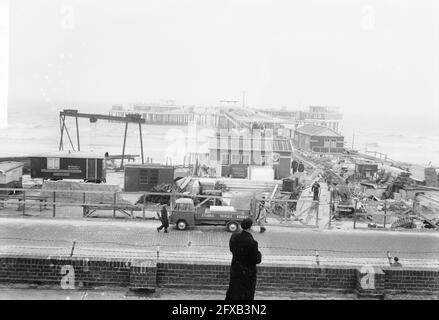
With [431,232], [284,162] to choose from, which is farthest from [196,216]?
[284,162]

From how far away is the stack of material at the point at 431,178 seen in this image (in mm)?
32531

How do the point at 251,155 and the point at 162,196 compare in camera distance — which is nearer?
the point at 162,196

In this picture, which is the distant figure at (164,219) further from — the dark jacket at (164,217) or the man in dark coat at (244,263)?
the man in dark coat at (244,263)

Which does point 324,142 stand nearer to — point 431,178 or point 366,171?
point 366,171

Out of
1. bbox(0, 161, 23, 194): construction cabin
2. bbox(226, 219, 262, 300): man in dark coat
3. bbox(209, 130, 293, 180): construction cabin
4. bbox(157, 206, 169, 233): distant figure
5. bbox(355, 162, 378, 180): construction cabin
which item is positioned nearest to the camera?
bbox(226, 219, 262, 300): man in dark coat

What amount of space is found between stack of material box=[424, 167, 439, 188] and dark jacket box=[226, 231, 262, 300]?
28.9 m

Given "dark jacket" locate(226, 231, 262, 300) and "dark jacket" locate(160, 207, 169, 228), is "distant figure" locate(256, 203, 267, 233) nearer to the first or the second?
"dark jacket" locate(160, 207, 169, 228)

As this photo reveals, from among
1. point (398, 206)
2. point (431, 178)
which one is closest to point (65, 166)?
point (398, 206)

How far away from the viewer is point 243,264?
20.4 ft

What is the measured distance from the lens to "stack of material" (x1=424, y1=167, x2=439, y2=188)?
32531 millimetres

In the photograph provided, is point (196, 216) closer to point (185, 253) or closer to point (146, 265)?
point (185, 253)

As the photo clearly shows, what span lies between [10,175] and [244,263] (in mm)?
15573

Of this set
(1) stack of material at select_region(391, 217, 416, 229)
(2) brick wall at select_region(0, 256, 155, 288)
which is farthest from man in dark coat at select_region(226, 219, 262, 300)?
(1) stack of material at select_region(391, 217, 416, 229)
